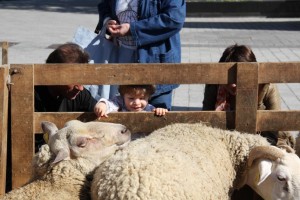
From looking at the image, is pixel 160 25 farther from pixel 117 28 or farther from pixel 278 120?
pixel 278 120

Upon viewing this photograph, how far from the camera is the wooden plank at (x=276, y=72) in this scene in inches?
159

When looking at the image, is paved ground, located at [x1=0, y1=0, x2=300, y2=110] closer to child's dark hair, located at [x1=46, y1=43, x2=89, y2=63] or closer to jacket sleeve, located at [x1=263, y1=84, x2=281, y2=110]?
jacket sleeve, located at [x1=263, y1=84, x2=281, y2=110]

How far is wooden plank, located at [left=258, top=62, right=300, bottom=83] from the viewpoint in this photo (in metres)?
4.05

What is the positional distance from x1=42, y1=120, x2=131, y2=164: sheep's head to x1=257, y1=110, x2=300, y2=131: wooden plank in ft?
3.38

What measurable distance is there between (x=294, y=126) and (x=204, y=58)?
8939mm

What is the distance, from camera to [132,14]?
15.4 feet

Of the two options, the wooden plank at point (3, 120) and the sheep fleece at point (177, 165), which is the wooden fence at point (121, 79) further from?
the sheep fleece at point (177, 165)

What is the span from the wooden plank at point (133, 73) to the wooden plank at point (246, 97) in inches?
3.1

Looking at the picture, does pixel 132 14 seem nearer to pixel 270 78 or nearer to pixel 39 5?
pixel 270 78

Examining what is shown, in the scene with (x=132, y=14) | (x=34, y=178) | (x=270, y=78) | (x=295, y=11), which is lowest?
(x=34, y=178)

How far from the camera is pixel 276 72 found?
4055 mm

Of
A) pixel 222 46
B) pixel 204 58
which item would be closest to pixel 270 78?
pixel 204 58

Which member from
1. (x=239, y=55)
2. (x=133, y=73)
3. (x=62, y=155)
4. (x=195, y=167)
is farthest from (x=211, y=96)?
(x=62, y=155)

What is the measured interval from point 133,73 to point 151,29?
1.94 feet
